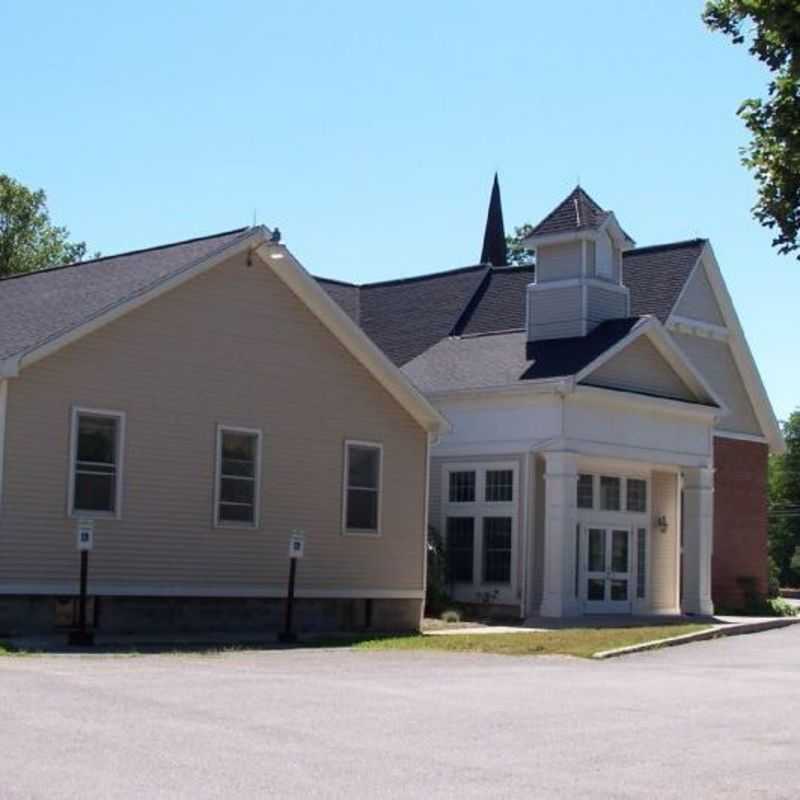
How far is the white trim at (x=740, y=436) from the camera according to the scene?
36.4 m

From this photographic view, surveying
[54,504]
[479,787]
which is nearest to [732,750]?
[479,787]

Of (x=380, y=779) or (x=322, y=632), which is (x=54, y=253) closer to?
(x=322, y=632)

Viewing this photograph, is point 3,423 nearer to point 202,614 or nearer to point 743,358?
point 202,614

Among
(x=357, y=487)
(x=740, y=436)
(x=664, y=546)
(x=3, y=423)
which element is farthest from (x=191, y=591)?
(x=740, y=436)

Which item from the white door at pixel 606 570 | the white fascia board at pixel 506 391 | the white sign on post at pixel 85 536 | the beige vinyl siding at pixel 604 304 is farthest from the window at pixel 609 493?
the white sign on post at pixel 85 536

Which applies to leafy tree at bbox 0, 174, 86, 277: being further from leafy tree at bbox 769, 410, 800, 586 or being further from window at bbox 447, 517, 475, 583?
leafy tree at bbox 769, 410, 800, 586

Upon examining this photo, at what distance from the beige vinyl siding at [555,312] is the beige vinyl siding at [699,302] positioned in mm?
3718

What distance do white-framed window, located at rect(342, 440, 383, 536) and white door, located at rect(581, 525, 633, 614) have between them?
5.99 meters

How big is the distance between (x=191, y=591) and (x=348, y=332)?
526cm

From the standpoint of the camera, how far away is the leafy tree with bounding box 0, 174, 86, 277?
2185 inches

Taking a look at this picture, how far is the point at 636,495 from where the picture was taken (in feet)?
108

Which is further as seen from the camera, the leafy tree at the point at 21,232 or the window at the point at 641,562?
the leafy tree at the point at 21,232

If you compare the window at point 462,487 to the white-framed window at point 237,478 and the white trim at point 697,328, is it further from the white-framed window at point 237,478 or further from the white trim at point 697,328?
the white-framed window at point 237,478

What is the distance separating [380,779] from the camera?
10.1 m
